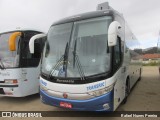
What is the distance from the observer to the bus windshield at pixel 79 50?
5.63 meters

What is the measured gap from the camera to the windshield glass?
8.25 metres

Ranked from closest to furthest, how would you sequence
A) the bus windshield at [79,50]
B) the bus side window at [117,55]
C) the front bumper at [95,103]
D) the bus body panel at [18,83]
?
the front bumper at [95,103], the bus windshield at [79,50], the bus side window at [117,55], the bus body panel at [18,83]

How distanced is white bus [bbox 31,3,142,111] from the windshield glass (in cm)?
208

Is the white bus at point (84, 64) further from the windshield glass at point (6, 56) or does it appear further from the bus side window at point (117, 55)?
the windshield glass at point (6, 56)

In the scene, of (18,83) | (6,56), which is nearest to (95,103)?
(18,83)

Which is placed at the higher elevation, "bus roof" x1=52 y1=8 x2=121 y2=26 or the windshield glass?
"bus roof" x1=52 y1=8 x2=121 y2=26

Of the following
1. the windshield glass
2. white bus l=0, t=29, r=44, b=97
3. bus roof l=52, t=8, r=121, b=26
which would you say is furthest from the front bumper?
the windshield glass

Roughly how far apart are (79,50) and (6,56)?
382 centimetres

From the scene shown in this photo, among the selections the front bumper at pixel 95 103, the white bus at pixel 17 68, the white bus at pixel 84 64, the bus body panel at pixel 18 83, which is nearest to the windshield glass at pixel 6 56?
the white bus at pixel 17 68

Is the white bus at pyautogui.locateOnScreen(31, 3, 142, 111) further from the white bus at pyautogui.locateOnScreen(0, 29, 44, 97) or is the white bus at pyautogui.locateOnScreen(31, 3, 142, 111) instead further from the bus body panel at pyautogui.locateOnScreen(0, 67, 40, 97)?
the bus body panel at pyautogui.locateOnScreen(0, 67, 40, 97)

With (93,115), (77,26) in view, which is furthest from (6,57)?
(93,115)

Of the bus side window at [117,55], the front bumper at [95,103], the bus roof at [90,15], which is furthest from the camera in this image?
the bus roof at [90,15]

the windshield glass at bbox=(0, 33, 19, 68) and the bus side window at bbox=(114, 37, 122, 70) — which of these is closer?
the bus side window at bbox=(114, 37, 122, 70)

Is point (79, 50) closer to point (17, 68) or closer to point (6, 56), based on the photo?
point (17, 68)
